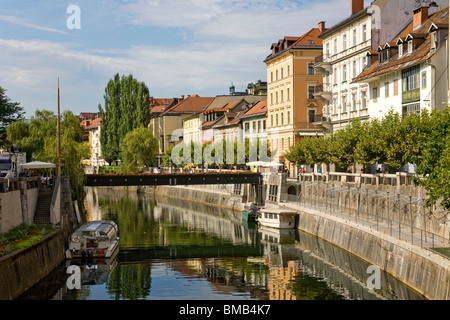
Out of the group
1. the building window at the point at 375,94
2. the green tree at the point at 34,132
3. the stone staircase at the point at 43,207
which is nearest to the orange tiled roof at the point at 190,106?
the green tree at the point at 34,132

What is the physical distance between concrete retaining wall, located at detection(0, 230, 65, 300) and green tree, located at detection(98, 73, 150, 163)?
7663 centimetres

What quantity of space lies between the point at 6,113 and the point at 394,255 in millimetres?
62430

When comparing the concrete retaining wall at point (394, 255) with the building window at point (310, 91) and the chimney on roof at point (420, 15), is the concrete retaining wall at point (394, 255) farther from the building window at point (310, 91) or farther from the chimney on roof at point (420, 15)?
the building window at point (310, 91)

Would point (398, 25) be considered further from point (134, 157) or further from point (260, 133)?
point (134, 157)

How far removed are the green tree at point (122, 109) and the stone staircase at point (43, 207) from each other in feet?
228

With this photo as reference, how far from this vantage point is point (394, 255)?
34.7 meters

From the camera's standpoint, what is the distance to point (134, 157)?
359 ft

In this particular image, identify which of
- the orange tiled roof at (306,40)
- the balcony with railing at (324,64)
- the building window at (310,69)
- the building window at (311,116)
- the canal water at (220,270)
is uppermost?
the orange tiled roof at (306,40)

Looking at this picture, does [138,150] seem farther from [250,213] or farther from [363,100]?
[363,100]

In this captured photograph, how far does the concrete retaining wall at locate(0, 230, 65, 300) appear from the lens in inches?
1150

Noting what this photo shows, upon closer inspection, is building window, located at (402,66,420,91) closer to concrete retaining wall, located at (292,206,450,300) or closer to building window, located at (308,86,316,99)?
concrete retaining wall, located at (292,206,450,300)

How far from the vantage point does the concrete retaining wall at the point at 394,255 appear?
28.0m
